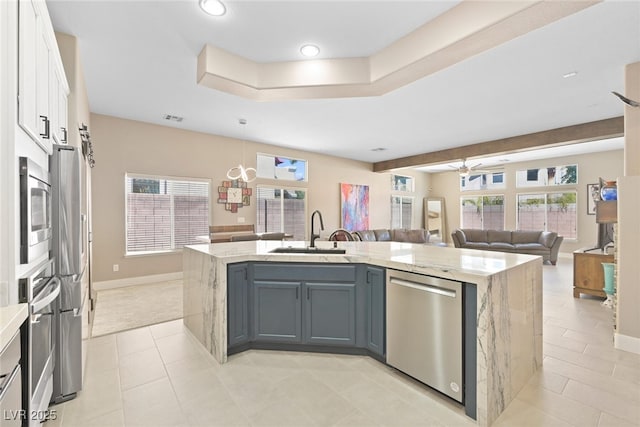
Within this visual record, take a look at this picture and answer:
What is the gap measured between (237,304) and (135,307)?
7.39 feet

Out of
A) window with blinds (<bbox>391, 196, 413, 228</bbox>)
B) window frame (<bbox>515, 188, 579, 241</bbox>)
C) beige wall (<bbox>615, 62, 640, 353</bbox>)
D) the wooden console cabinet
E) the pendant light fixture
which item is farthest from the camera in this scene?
window with blinds (<bbox>391, 196, 413, 228</bbox>)

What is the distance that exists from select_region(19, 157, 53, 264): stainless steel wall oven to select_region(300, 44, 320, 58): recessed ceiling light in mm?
2325

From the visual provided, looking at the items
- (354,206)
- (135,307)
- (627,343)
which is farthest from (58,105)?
(354,206)

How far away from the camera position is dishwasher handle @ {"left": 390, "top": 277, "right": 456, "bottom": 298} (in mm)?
1874

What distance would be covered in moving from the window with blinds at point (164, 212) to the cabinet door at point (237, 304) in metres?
3.59

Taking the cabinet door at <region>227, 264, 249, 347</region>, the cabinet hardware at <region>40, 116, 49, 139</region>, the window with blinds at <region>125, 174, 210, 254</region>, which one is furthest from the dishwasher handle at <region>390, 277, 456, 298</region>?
the window with blinds at <region>125, 174, 210, 254</region>

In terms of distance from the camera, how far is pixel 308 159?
25.2ft

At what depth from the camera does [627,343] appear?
267 cm

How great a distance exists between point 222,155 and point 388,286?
16.2ft

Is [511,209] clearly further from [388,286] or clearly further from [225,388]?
[225,388]

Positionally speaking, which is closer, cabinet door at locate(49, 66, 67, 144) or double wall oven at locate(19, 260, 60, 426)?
double wall oven at locate(19, 260, 60, 426)

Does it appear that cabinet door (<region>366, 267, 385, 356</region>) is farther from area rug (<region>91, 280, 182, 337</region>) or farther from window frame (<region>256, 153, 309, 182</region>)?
window frame (<region>256, 153, 309, 182</region>)

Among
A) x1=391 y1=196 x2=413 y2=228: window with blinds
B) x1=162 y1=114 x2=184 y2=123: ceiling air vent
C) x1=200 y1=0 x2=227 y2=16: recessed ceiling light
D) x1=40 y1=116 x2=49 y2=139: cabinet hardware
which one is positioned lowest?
x1=391 y1=196 x2=413 y2=228: window with blinds

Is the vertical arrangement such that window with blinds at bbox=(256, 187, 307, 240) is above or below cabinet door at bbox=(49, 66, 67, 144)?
below
